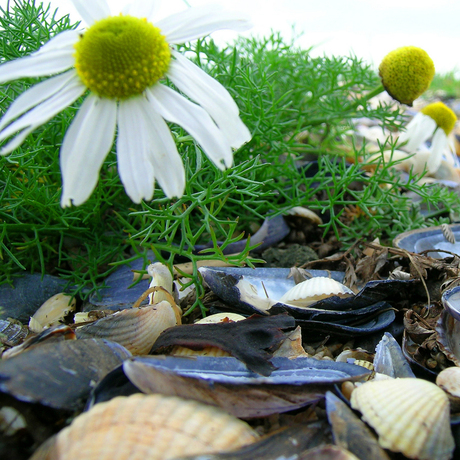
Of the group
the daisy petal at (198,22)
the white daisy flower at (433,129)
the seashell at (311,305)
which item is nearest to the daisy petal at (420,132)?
the white daisy flower at (433,129)

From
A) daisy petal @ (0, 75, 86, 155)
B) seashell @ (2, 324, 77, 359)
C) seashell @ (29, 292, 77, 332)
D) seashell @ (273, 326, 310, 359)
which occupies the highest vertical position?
daisy petal @ (0, 75, 86, 155)

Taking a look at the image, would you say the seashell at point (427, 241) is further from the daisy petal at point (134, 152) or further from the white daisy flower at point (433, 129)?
the daisy petal at point (134, 152)

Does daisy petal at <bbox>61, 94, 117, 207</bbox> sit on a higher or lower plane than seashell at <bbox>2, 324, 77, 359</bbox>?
higher

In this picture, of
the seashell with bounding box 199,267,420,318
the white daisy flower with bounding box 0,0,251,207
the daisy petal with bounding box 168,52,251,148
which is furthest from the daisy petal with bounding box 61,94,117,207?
the seashell with bounding box 199,267,420,318

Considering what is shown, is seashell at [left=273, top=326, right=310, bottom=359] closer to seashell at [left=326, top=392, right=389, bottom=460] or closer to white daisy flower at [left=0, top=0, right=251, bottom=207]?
seashell at [left=326, top=392, right=389, bottom=460]

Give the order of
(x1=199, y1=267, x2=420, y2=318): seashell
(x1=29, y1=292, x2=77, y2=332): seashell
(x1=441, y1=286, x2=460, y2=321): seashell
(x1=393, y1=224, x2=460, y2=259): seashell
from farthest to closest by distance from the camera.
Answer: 1. (x1=393, y1=224, x2=460, y2=259): seashell
2. (x1=29, y1=292, x2=77, y2=332): seashell
3. (x1=199, y1=267, x2=420, y2=318): seashell
4. (x1=441, y1=286, x2=460, y2=321): seashell

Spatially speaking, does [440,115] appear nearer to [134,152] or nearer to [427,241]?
[427,241]
